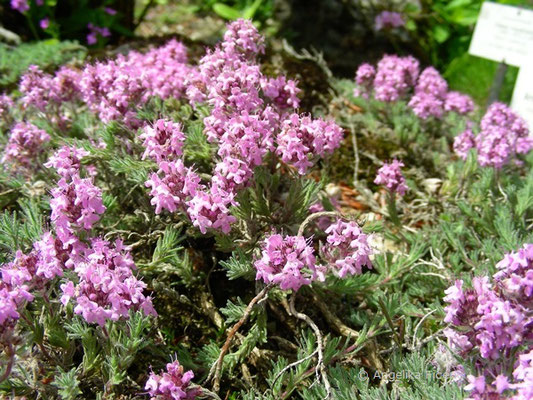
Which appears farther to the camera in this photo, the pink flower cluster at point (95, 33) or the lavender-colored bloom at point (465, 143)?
the pink flower cluster at point (95, 33)

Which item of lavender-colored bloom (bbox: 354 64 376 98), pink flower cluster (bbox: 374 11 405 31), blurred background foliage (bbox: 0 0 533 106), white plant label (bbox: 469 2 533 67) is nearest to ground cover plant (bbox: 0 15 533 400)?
lavender-colored bloom (bbox: 354 64 376 98)

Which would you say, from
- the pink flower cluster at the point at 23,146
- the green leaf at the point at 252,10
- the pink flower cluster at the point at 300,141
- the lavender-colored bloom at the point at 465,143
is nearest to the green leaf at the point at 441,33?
the green leaf at the point at 252,10

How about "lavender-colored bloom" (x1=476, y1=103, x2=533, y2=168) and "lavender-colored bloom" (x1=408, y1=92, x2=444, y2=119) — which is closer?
"lavender-colored bloom" (x1=476, y1=103, x2=533, y2=168)

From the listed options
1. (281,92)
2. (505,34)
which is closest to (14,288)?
(281,92)

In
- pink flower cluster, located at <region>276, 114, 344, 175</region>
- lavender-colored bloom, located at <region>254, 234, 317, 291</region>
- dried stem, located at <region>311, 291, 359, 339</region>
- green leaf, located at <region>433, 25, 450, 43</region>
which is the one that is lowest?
dried stem, located at <region>311, 291, 359, 339</region>

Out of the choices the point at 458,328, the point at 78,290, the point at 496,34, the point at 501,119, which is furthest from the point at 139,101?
the point at 496,34

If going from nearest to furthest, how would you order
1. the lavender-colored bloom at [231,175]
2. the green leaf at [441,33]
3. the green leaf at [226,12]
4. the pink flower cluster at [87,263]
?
the pink flower cluster at [87,263]
the lavender-colored bloom at [231,175]
the green leaf at [441,33]
the green leaf at [226,12]

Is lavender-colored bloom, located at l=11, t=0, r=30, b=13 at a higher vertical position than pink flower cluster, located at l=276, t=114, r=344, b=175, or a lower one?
lower

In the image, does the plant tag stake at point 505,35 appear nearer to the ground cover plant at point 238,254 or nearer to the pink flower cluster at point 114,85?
the ground cover plant at point 238,254

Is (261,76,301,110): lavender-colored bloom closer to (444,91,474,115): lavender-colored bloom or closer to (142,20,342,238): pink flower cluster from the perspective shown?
(142,20,342,238): pink flower cluster
